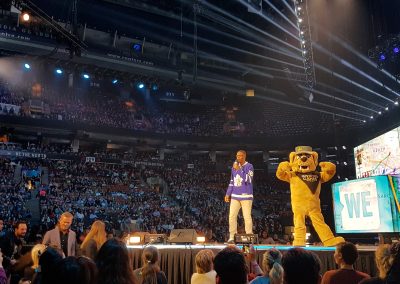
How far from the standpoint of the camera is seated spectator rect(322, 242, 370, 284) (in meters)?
3.24

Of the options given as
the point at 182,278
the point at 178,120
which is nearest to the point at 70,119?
the point at 178,120

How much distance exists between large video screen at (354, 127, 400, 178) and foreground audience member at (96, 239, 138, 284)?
12339 millimetres

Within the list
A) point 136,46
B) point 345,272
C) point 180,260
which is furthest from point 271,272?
point 136,46

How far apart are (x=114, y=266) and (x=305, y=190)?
5.22m

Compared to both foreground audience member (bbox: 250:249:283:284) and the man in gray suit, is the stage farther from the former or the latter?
foreground audience member (bbox: 250:249:283:284)

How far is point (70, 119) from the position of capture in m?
25.0

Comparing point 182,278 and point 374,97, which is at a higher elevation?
point 374,97

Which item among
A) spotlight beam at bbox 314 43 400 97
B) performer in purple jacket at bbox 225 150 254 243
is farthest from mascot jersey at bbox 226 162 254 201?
spotlight beam at bbox 314 43 400 97

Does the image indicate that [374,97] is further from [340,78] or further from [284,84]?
[284,84]

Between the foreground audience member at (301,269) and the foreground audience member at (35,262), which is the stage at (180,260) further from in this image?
the foreground audience member at (301,269)

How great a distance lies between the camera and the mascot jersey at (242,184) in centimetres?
792

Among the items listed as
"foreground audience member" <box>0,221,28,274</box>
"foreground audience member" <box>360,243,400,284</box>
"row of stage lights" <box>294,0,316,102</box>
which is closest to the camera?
"foreground audience member" <box>360,243,400,284</box>

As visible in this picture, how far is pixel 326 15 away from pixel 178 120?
18.6 meters

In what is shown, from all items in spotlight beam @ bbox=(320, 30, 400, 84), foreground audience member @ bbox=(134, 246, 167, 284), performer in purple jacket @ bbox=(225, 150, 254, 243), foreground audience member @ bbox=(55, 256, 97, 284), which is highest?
spotlight beam @ bbox=(320, 30, 400, 84)
